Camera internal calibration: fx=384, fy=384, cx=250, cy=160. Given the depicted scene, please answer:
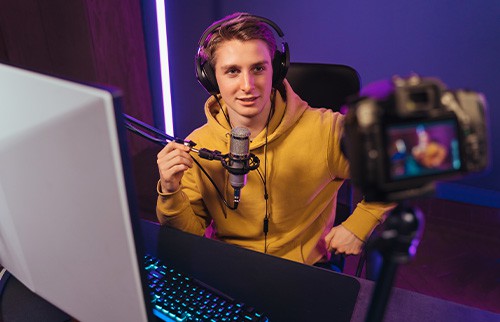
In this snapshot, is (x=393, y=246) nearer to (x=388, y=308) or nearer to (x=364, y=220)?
(x=388, y=308)

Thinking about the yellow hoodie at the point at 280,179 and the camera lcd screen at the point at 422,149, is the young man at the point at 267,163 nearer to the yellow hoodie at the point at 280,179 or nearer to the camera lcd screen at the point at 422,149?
the yellow hoodie at the point at 280,179

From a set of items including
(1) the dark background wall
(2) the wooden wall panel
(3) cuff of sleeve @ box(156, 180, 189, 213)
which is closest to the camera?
(3) cuff of sleeve @ box(156, 180, 189, 213)

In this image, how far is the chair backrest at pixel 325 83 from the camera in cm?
129

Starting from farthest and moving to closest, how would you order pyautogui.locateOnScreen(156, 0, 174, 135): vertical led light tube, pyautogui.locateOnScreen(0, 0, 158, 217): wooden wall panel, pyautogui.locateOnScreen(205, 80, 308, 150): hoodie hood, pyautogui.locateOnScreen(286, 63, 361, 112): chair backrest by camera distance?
pyautogui.locateOnScreen(156, 0, 174, 135): vertical led light tube → pyautogui.locateOnScreen(0, 0, 158, 217): wooden wall panel → pyautogui.locateOnScreen(286, 63, 361, 112): chair backrest → pyautogui.locateOnScreen(205, 80, 308, 150): hoodie hood

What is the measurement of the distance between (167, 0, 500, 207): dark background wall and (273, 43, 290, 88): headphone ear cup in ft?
4.65

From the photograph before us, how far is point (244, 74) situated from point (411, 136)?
77 cm

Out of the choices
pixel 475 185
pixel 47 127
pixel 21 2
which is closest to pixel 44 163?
pixel 47 127

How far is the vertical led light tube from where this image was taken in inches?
105

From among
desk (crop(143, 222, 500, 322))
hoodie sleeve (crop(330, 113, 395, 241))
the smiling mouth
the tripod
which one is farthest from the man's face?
the tripod

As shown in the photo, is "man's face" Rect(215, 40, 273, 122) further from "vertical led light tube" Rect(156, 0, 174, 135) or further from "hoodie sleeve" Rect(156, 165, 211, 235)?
"vertical led light tube" Rect(156, 0, 174, 135)

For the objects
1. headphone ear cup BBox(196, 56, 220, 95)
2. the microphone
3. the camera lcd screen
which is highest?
the camera lcd screen

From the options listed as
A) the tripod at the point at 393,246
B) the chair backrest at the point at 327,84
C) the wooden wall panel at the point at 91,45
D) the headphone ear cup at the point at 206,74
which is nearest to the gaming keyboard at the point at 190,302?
the tripod at the point at 393,246

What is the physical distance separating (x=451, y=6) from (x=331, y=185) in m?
1.62

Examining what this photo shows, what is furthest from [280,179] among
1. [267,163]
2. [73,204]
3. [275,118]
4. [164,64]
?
[164,64]
